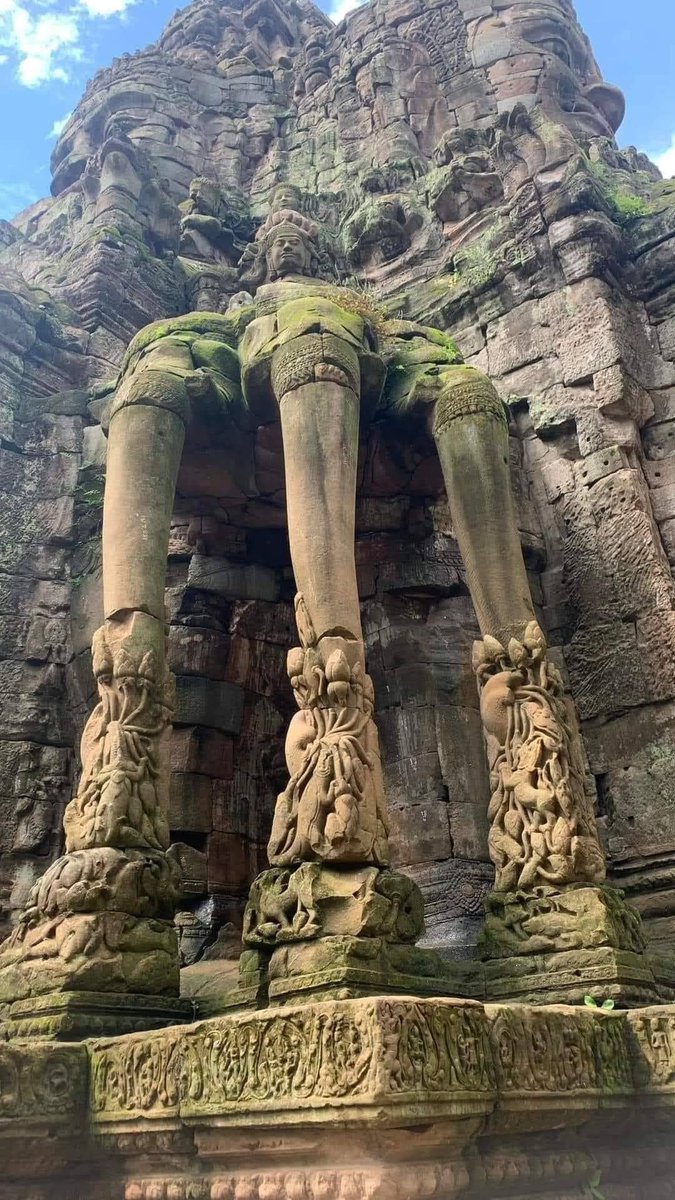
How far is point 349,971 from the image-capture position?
3.88m

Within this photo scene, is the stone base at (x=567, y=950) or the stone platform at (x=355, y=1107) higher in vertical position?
the stone base at (x=567, y=950)

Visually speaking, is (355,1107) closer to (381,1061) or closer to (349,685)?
(381,1061)

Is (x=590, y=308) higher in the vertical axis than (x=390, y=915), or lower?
higher

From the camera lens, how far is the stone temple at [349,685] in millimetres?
3582

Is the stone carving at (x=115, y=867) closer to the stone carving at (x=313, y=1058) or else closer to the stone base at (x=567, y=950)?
the stone carving at (x=313, y=1058)

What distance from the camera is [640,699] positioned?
674cm

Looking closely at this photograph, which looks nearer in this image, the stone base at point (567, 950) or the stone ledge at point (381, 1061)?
the stone ledge at point (381, 1061)

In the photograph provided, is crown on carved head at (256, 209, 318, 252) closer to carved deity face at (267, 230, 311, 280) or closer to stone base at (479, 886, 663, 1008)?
carved deity face at (267, 230, 311, 280)

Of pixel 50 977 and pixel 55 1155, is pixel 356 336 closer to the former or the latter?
pixel 50 977

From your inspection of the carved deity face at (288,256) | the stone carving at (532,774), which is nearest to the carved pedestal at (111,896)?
the stone carving at (532,774)

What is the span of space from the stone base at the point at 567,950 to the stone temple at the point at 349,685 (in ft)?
0.07

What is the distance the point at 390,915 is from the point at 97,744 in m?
1.94

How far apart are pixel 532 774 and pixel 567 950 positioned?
94 centimetres

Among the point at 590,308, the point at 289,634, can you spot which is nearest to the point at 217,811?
the point at 289,634
